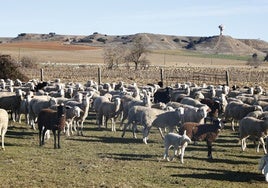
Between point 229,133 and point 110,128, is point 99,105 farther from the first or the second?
point 229,133

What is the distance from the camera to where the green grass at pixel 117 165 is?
12.7m

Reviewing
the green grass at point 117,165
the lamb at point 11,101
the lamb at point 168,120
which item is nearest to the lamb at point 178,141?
the green grass at point 117,165

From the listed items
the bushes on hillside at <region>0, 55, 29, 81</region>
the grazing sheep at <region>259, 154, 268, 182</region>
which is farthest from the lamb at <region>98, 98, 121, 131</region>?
the bushes on hillside at <region>0, 55, 29, 81</region>

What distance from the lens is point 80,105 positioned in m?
21.1

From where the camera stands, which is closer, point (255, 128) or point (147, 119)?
point (255, 128)

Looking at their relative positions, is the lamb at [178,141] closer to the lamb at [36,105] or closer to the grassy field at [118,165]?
the grassy field at [118,165]

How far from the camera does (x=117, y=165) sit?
1445 centimetres

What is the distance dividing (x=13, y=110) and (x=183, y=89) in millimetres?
11569

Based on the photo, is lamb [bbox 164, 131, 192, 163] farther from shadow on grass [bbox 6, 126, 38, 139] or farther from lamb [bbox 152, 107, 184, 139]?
shadow on grass [bbox 6, 126, 38, 139]

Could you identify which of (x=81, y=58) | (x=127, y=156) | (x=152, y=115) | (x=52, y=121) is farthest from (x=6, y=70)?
(x=81, y=58)

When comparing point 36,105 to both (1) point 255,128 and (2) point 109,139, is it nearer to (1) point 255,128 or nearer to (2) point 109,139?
(2) point 109,139

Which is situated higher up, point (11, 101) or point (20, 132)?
point (11, 101)

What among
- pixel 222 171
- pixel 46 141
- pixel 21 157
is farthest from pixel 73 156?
pixel 222 171

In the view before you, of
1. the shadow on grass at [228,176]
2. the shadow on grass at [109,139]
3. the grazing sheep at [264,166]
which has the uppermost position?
the grazing sheep at [264,166]
